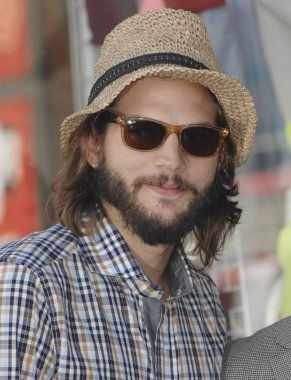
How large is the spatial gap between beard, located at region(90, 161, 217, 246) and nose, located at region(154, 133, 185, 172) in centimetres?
3

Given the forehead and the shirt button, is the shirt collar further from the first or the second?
the forehead

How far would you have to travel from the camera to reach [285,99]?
320 centimetres

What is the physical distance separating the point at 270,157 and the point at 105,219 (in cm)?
110

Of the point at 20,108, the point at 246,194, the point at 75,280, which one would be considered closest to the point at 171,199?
the point at 75,280

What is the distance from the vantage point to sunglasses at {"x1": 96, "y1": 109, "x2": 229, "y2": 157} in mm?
2178

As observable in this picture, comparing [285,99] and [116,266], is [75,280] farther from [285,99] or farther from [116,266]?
[285,99]

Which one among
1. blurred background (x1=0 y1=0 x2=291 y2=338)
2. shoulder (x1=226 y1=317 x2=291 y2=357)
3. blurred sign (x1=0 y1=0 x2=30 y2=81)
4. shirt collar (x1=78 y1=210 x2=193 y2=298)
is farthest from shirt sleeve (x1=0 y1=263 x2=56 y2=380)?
blurred sign (x1=0 y1=0 x2=30 y2=81)

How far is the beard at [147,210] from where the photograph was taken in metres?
2.20

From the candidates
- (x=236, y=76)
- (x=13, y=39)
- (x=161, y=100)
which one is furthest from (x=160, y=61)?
(x=13, y=39)

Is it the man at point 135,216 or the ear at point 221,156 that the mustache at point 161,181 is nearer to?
the man at point 135,216

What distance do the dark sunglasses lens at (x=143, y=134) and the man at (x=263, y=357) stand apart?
0.53 metres

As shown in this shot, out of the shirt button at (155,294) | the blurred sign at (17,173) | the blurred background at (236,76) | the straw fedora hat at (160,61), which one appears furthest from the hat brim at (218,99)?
the blurred sign at (17,173)

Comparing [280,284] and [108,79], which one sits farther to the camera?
[280,284]

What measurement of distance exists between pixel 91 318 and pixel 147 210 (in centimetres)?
30
